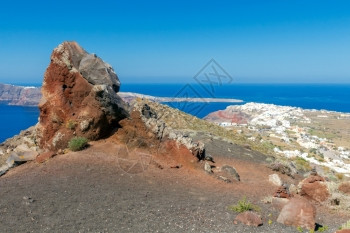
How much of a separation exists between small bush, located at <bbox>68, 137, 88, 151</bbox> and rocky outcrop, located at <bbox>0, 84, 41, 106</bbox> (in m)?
132

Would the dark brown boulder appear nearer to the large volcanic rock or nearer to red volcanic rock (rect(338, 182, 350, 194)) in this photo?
red volcanic rock (rect(338, 182, 350, 194))

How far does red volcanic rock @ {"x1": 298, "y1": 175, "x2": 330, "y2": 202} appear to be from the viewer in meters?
12.4

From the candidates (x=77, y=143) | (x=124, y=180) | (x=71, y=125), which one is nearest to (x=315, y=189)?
(x=124, y=180)

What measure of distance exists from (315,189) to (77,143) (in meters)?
9.35

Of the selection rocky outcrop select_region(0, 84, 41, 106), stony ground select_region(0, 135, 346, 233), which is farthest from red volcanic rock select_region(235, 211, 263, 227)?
rocky outcrop select_region(0, 84, 41, 106)

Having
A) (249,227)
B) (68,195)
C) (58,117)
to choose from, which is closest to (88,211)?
(68,195)

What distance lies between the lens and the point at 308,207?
364 inches

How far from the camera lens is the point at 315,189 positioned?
12656 millimetres

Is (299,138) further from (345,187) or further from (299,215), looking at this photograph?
(299,215)

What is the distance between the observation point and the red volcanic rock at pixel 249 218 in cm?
905

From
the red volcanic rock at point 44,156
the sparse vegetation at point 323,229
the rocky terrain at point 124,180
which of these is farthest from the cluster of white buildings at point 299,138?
the red volcanic rock at point 44,156

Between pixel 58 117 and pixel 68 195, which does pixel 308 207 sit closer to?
pixel 68 195

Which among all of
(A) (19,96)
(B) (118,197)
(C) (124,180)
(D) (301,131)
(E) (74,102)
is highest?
(E) (74,102)

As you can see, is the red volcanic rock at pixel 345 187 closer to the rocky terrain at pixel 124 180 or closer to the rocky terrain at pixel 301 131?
the rocky terrain at pixel 124 180
